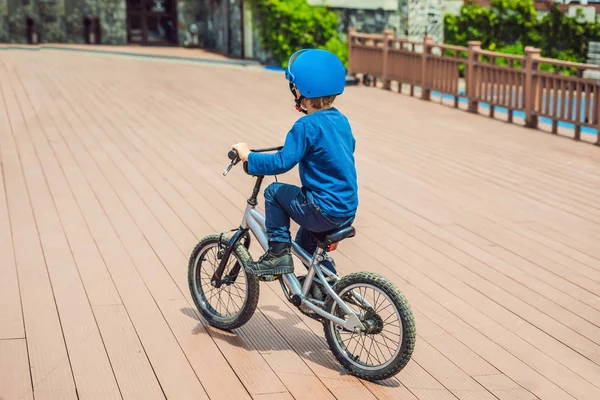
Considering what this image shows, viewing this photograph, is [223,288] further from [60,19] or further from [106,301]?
[60,19]

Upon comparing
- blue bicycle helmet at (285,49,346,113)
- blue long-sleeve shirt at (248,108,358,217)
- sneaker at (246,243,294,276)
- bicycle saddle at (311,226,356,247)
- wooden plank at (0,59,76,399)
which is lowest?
wooden plank at (0,59,76,399)

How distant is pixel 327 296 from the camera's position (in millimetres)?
4816

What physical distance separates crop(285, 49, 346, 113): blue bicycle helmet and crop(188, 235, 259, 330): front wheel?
1037 mm

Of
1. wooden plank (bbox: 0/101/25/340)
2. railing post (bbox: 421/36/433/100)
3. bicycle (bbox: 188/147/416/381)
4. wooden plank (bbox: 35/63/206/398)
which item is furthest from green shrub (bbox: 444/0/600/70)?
bicycle (bbox: 188/147/416/381)

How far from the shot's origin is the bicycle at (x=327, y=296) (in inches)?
177

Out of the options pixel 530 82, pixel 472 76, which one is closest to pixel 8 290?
pixel 530 82

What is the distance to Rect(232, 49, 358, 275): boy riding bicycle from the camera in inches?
181

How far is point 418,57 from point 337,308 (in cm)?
1264

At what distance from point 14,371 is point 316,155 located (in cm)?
190

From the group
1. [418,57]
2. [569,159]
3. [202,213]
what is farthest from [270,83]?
[202,213]

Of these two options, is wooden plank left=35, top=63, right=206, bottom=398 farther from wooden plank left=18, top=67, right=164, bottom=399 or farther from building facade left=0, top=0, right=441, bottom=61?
building facade left=0, top=0, right=441, bottom=61

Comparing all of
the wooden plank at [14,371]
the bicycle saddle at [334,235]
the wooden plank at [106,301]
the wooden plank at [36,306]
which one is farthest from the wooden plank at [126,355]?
the bicycle saddle at [334,235]

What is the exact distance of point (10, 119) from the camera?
13453mm

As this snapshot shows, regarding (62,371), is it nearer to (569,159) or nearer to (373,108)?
(569,159)
